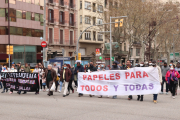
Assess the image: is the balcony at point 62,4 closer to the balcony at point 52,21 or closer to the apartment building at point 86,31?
the balcony at point 52,21

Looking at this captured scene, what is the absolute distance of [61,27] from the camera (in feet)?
161

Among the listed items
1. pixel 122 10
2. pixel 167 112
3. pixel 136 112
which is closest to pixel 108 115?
pixel 136 112

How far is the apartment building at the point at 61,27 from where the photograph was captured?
154 feet

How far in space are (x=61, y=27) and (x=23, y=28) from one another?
7880 millimetres

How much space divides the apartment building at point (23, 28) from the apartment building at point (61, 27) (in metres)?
1.80

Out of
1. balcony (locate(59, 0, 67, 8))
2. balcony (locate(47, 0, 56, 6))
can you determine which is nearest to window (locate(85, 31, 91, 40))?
balcony (locate(59, 0, 67, 8))

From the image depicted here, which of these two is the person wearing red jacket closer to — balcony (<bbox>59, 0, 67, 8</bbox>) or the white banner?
the white banner

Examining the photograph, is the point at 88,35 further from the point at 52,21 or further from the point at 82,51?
the point at 52,21

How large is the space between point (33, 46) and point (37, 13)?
5.26m

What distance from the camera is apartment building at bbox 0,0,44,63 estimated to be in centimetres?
4119

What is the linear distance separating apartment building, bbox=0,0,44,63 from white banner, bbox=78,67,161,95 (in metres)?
29.8

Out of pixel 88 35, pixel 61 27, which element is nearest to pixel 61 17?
pixel 61 27

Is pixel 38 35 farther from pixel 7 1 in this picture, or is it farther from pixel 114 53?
pixel 114 53

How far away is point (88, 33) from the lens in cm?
5356
